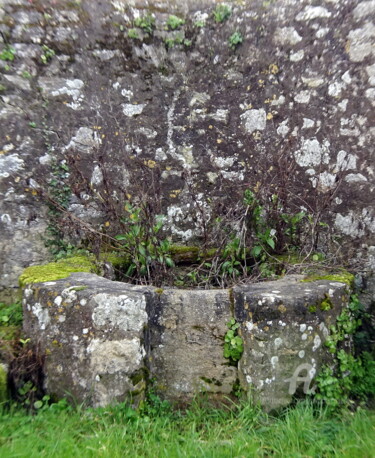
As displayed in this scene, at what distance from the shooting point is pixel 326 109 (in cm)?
310

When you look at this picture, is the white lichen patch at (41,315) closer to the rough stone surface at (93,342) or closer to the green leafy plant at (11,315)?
the rough stone surface at (93,342)

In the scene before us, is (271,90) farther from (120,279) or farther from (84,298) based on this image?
(84,298)

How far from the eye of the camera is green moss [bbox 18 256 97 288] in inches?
94.7

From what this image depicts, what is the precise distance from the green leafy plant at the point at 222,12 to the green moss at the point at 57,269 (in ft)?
7.53

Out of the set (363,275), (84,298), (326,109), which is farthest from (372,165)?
(84,298)

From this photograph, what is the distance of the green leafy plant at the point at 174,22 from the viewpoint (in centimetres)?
334

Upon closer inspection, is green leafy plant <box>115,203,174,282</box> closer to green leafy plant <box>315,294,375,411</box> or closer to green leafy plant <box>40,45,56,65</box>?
green leafy plant <box>315,294,375,411</box>

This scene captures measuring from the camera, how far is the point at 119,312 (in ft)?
6.98

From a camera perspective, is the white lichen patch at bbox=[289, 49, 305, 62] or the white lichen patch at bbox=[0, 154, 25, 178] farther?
the white lichen patch at bbox=[289, 49, 305, 62]

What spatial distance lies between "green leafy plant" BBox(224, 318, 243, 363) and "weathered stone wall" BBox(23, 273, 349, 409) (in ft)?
0.09

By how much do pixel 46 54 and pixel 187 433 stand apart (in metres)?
3.00

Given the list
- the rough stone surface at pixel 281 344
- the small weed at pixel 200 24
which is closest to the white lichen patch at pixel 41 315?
the rough stone surface at pixel 281 344

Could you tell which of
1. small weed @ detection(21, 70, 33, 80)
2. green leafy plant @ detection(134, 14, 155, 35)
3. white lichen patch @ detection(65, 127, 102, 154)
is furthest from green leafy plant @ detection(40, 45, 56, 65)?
green leafy plant @ detection(134, 14, 155, 35)

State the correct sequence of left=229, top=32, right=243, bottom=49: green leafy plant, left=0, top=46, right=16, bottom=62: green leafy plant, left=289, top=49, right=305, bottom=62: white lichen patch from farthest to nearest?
left=229, top=32, right=243, bottom=49: green leafy plant, left=289, top=49, right=305, bottom=62: white lichen patch, left=0, top=46, right=16, bottom=62: green leafy plant
